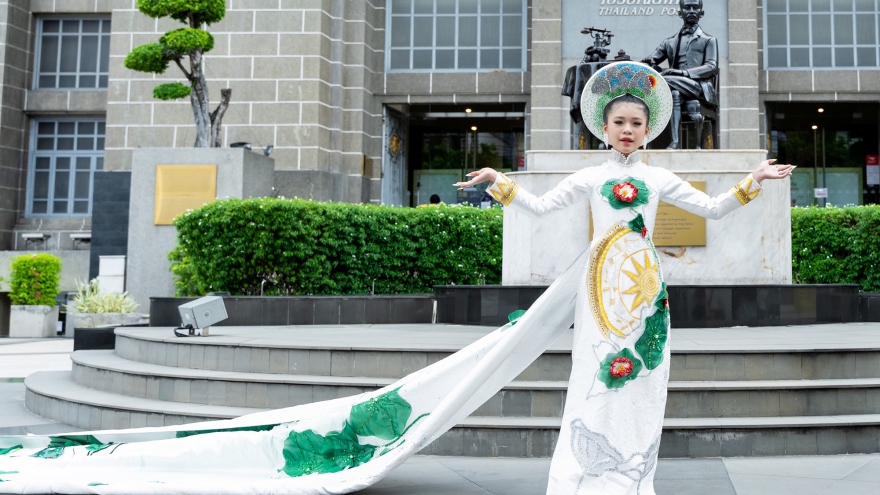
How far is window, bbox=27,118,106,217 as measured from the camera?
70.2ft

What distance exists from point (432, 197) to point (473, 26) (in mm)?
4354

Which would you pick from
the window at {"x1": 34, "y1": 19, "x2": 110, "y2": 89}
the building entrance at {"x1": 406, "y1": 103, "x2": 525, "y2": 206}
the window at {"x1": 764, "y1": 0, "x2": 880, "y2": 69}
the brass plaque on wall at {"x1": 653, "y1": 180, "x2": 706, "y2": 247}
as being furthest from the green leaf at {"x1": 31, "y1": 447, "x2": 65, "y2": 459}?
the window at {"x1": 34, "y1": 19, "x2": 110, "y2": 89}

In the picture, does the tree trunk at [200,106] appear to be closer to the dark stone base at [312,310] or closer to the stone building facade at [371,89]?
the stone building facade at [371,89]

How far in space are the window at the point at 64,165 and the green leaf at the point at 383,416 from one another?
18.9 meters

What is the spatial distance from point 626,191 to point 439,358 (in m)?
2.36

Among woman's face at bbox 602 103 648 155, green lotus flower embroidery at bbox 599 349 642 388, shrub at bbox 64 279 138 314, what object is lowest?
green lotus flower embroidery at bbox 599 349 642 388

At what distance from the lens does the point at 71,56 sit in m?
21.7

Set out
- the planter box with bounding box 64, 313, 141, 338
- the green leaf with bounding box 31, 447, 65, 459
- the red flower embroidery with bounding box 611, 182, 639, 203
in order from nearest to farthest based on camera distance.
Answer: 1. the red flower embroidery with bounding box 611, 182, 639, 203
2. the green leaf with bounding box 31, 447, 65, 459
3. the planter box with bounding box 64, 313, 141, 338

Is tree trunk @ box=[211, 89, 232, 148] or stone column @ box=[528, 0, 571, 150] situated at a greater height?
stone column @ box=[528, 0, 571, 150]

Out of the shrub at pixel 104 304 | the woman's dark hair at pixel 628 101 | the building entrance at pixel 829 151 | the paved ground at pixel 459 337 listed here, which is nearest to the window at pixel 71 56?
the shrub at pixel 104 304

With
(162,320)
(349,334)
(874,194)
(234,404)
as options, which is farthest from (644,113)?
(874,194)

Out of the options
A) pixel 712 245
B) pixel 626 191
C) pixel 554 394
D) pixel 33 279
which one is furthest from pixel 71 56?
pixel 626 191

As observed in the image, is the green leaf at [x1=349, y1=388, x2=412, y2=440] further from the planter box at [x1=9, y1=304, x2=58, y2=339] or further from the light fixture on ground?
the planter box at [x1=9, y1=304, x2=58, y2=339]

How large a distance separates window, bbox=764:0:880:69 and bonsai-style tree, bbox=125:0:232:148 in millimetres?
12506
